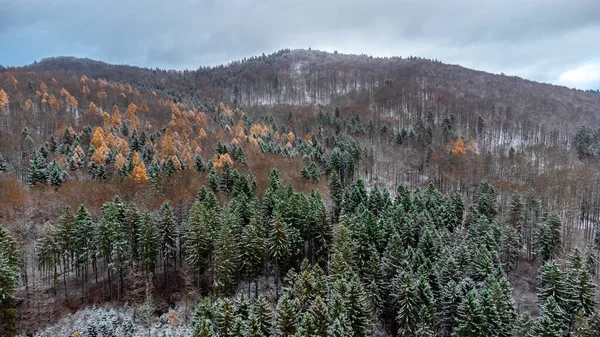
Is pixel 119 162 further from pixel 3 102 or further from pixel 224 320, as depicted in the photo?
pixel 3 102

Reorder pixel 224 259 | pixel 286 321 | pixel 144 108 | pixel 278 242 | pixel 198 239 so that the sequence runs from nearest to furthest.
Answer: pixel 286 321
pixel 224 259
pixel 198 239
pixel 278 242
pixel 144 108

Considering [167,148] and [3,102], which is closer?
[167,148]

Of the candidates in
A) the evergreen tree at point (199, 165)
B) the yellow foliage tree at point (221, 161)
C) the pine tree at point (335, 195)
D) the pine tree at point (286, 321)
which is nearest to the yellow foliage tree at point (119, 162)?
the evergreen tree at point (199, 165)

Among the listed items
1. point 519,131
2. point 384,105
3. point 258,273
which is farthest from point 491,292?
point 384,105

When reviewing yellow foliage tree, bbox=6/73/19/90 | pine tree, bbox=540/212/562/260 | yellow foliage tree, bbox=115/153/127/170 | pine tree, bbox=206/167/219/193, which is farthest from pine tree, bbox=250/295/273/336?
yellow foliage tree, bbox=6/73/19/90

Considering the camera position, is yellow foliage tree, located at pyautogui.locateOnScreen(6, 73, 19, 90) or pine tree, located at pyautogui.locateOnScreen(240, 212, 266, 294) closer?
pine tree, located at pyautogui.locateOnScreen(240, 212, 266, 294)

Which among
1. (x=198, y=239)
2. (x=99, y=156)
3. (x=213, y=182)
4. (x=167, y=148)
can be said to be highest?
(x=167, y=148)

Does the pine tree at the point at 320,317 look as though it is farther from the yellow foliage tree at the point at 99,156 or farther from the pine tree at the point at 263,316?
the yellow foliage tree at the point at 99,156

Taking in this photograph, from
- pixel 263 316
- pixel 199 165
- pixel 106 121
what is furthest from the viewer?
pixel 106 121

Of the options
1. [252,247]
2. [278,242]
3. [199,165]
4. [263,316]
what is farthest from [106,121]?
[263,316]

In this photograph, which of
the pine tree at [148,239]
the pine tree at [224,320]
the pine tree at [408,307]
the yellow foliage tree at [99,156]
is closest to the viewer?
the pine tree at [224,320]

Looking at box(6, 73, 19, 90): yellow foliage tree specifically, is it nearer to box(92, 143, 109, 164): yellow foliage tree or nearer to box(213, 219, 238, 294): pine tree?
box(92, 143, 109, 164): yellow foliage tree

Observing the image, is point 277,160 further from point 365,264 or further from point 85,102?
point 85,102
